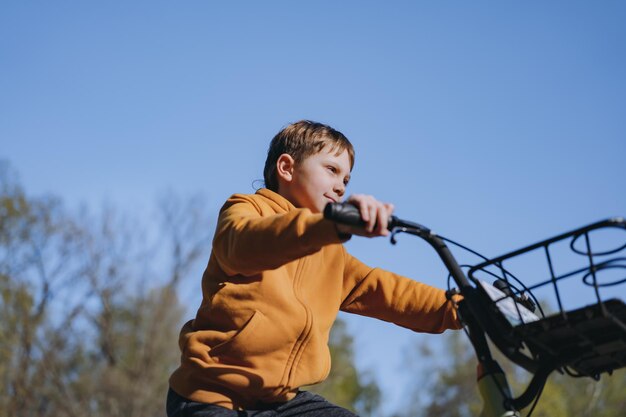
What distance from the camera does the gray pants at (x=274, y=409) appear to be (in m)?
2.33

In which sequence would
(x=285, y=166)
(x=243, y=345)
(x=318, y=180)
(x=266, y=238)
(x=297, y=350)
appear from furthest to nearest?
(x=285, y=166) < (x=318, y=180) < (x=297, y=350) < (x=243, y=345) < (x=266, y=238)

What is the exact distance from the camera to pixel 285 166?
9.98 feet

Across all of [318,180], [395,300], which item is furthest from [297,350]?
[318,180]

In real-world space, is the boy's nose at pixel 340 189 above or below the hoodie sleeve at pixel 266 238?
above

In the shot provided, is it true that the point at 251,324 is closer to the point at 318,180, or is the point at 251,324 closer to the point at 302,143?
the point at 318,180

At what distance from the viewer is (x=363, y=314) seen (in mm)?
2916

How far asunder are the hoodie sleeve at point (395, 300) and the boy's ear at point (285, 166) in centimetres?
40

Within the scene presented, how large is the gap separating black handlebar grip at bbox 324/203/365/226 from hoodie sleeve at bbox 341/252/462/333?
37.3 inches

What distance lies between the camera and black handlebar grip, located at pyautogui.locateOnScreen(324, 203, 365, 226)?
6.07 feet

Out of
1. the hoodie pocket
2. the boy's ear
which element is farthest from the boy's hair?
the hoodie pocket

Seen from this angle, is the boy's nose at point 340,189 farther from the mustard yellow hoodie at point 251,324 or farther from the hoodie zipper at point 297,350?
the hoodie zipper at point 297,350

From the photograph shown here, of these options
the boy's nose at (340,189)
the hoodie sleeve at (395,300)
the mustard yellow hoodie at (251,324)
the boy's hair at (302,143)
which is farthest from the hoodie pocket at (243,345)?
the boy's hair at (302,143)

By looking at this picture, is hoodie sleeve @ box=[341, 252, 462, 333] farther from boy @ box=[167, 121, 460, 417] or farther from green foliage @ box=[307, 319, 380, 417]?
green foliage @ box=[307, 319, 380, 417]

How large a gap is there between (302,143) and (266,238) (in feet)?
3.45
